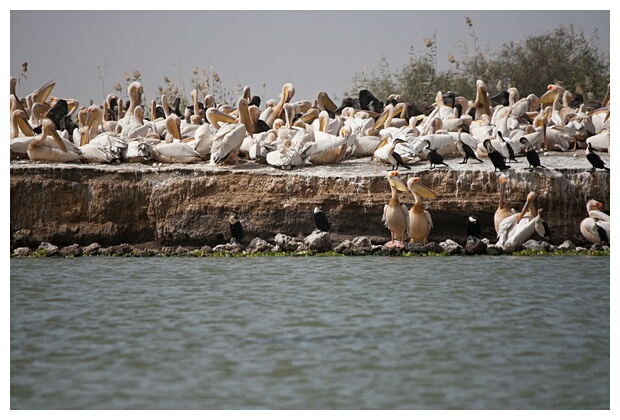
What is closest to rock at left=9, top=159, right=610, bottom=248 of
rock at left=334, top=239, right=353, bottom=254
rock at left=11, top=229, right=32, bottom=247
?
rock at left=11, top=229, right=32, bottom=247

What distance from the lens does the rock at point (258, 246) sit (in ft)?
36.5

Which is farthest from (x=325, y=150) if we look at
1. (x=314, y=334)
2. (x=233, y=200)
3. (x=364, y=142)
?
(x=314, y=334)

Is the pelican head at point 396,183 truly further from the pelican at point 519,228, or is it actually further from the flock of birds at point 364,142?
the pelican at point 519,228

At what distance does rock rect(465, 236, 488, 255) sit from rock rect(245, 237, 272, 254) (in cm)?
203

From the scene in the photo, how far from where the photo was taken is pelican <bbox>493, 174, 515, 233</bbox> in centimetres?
1110

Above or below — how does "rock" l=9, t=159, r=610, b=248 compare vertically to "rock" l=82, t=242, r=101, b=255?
above

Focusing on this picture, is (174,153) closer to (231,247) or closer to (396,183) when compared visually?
(231,247)

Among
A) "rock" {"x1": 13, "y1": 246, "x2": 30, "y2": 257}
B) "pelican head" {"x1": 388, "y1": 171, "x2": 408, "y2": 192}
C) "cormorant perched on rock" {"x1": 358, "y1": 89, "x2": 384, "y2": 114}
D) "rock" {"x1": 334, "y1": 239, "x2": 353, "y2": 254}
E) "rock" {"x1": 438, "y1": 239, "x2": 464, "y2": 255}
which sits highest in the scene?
"cormorant perched on rock" {"x1": 358, "y1": 89, "x2": 384, "y2": 114}

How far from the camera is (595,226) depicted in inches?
423

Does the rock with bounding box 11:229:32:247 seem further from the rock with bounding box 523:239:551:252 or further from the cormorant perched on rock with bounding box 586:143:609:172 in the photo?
the cormorant perched on rock with bounding box 586:143:609:172

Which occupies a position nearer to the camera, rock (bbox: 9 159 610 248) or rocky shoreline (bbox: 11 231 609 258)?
rocky shoreline (bbox: 11 231 609 258)

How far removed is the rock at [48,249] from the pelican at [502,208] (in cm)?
452
